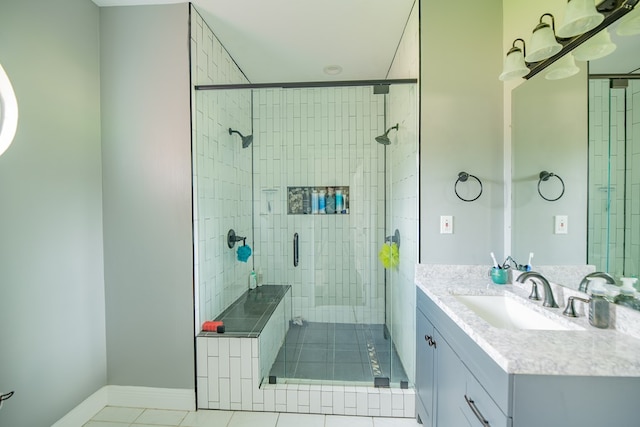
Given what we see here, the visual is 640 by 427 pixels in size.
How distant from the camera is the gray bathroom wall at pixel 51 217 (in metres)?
1.39

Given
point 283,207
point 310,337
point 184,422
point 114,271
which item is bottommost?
point 184,422

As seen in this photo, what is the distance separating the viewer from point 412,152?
1898 mm

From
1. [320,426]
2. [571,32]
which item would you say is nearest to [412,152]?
[571,32]

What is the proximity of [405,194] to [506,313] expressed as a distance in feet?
3.23

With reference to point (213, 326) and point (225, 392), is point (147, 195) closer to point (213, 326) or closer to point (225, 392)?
point (213, 326)

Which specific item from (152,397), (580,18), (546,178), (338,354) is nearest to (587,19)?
(580,18)

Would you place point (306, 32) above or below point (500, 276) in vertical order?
above

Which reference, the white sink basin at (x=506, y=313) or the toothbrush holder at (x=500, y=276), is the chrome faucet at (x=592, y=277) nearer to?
the white sink basin at (x=506, y=313)

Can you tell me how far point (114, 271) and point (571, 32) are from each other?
2.98 metres

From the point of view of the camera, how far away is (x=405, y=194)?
6.68 ft

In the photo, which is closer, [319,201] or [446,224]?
[446,224]

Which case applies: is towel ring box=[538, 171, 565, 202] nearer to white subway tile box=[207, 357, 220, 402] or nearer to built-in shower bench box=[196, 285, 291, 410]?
built-in shower bench box=[196, 285, 291, 410]

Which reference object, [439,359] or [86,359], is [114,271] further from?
[439,359]

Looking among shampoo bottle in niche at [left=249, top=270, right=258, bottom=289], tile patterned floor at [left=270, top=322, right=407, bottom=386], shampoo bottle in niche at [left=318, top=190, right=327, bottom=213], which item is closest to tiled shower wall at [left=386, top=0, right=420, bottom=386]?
tile patterned floor at [left=270, top=322, right=407, bottom=386]
